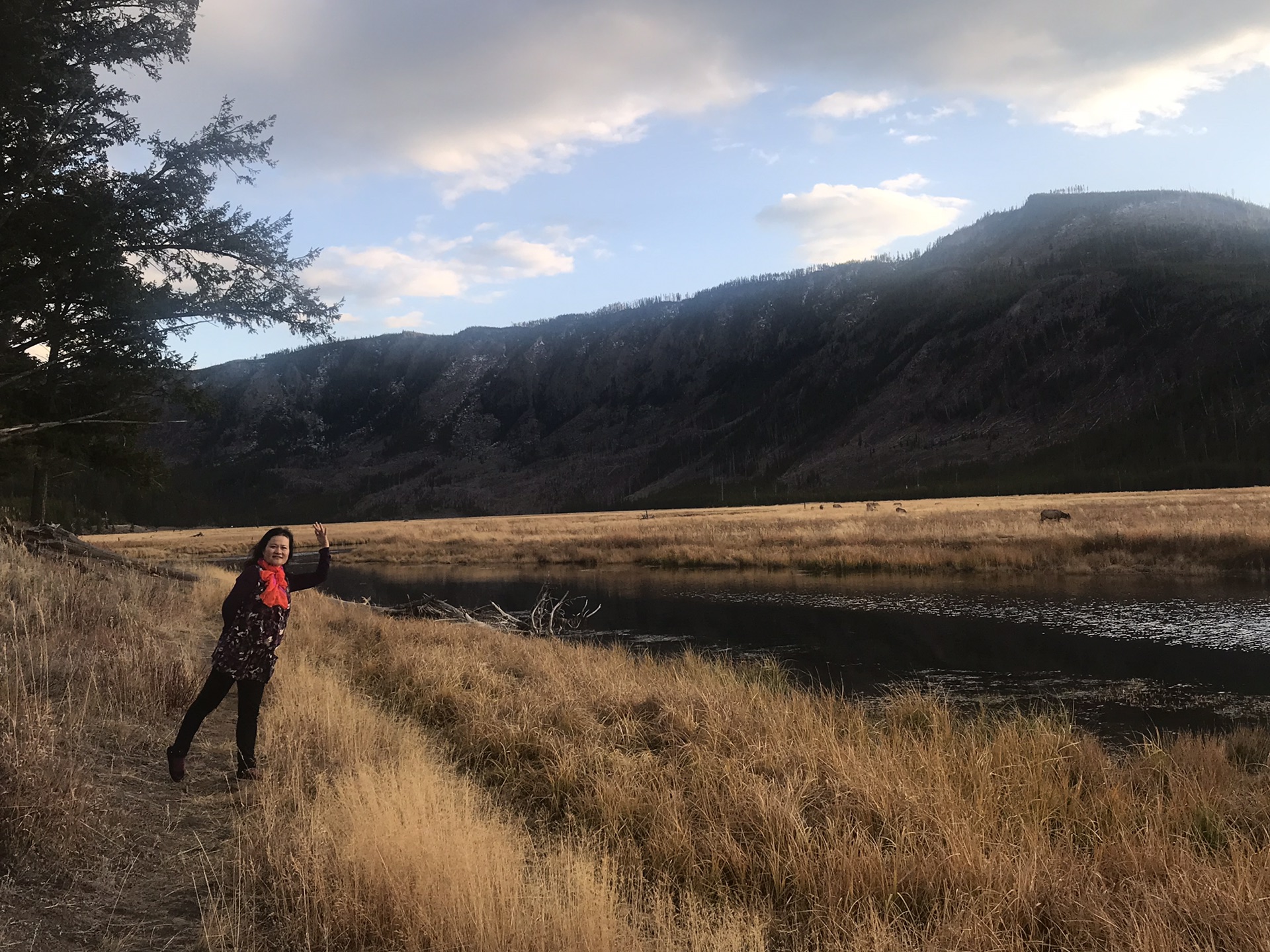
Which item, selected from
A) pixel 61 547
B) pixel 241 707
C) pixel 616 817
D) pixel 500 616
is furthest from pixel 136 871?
pixel 500 616

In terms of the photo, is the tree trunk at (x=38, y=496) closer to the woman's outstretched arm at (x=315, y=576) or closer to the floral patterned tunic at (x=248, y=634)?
the woman's outstretched arm at (x=315, y=576)

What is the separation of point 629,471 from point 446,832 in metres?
179

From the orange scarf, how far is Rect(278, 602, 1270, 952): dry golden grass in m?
2.24

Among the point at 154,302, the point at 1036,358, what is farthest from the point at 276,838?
the point at 1036,358

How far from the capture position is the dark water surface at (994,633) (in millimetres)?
11414

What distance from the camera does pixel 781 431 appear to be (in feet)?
566

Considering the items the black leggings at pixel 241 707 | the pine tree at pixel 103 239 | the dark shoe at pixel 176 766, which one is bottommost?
the dark shoe at pixel 176 766

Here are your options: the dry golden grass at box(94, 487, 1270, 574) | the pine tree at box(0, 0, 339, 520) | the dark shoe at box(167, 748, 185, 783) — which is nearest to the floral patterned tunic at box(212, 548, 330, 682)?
the dark shoe at box(167, 748, 185, 783)

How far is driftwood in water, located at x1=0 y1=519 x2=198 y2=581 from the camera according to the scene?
1393 cm

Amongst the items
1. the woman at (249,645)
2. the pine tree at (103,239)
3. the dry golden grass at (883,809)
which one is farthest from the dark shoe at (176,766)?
the pine tree at (103,239)

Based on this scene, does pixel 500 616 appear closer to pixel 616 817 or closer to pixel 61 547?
pixel 61 547

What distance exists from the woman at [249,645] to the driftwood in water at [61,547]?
10.0m

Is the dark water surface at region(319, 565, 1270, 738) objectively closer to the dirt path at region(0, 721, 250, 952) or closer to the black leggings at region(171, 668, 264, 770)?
the black leggings at region(171, 668, 264, 770)

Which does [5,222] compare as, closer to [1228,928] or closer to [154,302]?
[154,302]
